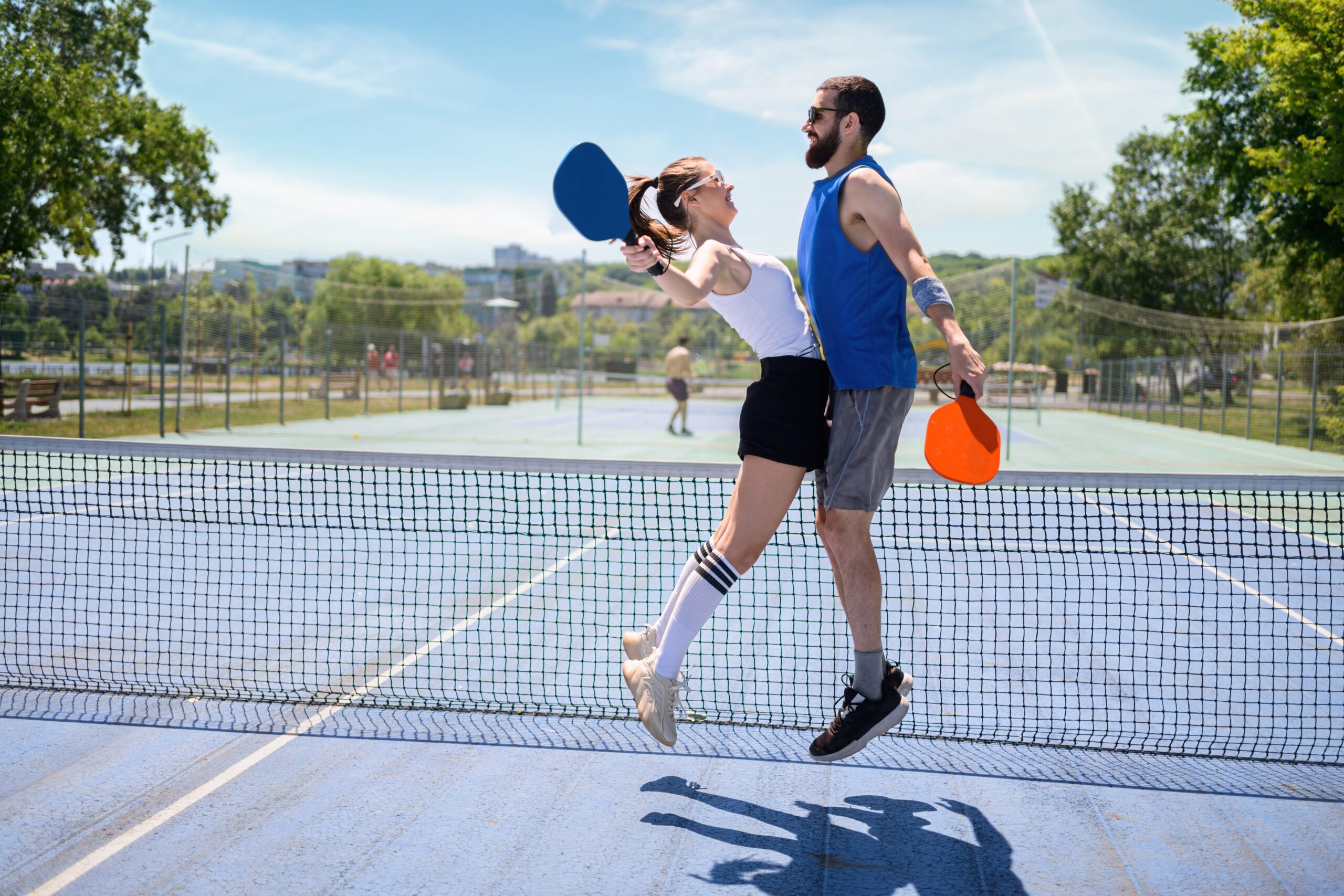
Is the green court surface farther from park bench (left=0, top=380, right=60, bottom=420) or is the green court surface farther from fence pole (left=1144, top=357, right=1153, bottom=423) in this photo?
park bench (left=0, top=380, right=60, bottom=420)

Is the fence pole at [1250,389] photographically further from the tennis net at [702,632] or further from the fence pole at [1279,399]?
the tennis net at [702,632]

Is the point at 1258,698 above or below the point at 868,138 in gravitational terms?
below

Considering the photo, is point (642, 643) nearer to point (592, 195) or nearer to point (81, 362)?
point (592, 195)

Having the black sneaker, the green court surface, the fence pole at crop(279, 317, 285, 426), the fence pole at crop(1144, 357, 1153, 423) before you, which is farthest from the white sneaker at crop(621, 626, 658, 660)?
the fence pole at crop(1144, 357, 1153, 423)

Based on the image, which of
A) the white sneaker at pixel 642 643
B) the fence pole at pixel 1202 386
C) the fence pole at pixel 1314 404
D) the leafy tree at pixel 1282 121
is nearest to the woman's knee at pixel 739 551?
the white sneaker at pixel 642 643

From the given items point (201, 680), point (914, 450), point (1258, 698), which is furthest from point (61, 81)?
point (1258, 698)

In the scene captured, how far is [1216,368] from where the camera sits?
96.8 feet

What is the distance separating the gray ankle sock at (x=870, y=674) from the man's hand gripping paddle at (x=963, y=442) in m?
0.67

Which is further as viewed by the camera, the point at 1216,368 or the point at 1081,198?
the point at 1081,198

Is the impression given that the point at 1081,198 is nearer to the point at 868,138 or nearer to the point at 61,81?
the point at 61,81

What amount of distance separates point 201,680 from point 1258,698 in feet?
15.7

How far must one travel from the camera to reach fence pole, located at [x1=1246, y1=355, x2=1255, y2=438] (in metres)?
25.0

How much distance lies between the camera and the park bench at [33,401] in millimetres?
19203

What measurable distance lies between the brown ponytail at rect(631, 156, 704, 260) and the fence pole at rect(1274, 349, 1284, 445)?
23848mm
